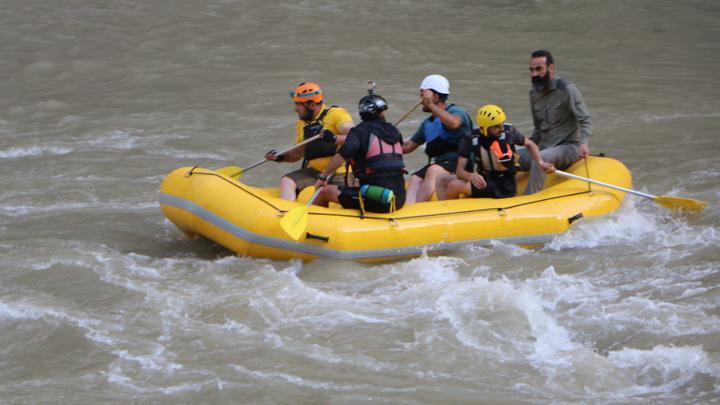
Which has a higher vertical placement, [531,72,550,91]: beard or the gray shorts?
[531,72,550,91]: beard

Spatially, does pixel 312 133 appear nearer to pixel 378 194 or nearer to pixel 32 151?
pixel 378 194

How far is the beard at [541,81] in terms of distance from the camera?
25.0ft

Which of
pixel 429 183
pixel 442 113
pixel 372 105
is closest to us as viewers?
pixel 372 105

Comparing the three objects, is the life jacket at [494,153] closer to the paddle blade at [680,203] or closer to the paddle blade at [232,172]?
the paddle blade at [680,203]

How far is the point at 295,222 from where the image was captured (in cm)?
679

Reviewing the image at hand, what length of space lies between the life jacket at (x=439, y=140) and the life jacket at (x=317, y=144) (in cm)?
68

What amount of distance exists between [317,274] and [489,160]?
1424 millimetres

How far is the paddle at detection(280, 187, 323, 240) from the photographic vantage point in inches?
265

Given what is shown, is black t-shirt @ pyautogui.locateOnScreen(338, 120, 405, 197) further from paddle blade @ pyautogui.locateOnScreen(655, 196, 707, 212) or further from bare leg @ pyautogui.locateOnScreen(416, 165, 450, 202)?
paddle blade @ pyautogui.locateOnScreen(655, 196, 707, 212)

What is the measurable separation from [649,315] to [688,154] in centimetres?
425

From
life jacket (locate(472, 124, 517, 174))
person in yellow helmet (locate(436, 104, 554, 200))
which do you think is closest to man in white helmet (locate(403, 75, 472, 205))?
person in yellow helmet (locate(436, 104, 554, 200))

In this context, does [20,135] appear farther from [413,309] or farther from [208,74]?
[413,309]

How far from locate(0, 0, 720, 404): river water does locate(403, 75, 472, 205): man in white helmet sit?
0.78m

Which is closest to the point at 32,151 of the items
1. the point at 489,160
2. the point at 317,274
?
the point at 317,274
